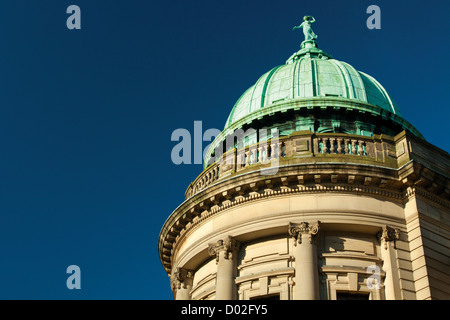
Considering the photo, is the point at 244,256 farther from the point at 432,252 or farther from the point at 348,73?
the point at 348,73

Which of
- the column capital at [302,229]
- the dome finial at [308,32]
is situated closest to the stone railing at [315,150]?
the column capital at [302,229]

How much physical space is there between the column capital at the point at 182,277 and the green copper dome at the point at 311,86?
26.3 ft

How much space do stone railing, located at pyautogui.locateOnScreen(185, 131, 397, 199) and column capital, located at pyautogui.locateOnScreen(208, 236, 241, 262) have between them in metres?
2.86

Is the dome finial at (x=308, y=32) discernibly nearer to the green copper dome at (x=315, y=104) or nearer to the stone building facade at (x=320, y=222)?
the green copper dome at (x=315, y=104)

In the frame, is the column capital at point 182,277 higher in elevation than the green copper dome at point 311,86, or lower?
lower

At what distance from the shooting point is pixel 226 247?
24.9 metres

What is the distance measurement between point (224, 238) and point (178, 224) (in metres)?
3.05

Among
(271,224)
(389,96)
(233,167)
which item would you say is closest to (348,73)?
(389,96)

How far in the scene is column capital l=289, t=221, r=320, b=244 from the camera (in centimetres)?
Answer: 2356

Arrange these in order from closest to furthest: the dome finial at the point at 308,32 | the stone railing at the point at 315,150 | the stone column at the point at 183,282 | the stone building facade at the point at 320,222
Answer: the stone building facade at the point at 320,222 → the stone railing at the point at 315,150 → the stone column at the point at 183,282 → the dome finial at the point at 308,32

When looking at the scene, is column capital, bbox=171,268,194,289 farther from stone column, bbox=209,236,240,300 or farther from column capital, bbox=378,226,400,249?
column capital, bbox=378,226,400,249

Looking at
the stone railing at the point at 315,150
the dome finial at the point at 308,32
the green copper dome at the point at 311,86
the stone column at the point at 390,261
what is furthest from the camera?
the dome finial at the point at 308,32

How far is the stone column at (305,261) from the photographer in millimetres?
22391

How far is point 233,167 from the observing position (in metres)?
26.6
